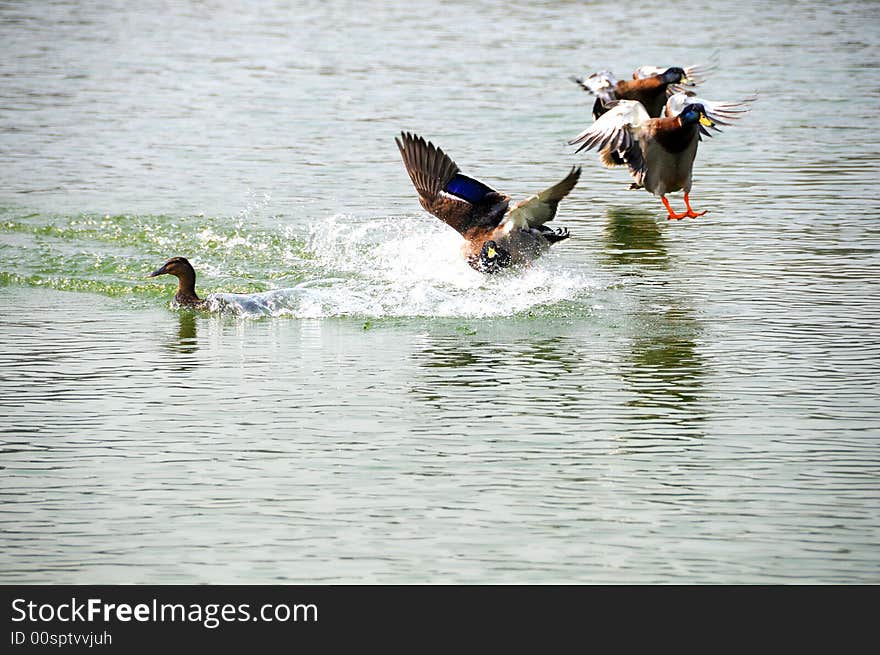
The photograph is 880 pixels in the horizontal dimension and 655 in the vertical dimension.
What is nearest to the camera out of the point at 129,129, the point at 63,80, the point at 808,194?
the point at 808,194

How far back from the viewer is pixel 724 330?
1006cm

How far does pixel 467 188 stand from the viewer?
12055 mm

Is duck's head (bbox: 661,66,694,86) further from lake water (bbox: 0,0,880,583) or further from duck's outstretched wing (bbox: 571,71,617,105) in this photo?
lake water (bbox: 0,0,880,583)

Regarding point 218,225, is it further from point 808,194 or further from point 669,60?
point 669,60

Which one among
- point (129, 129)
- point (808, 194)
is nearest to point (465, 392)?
point (808, 194)

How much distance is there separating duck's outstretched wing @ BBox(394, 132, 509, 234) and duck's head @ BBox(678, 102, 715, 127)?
219cm

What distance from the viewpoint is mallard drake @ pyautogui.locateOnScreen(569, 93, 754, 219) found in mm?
13250

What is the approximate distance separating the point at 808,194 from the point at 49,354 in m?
8.16

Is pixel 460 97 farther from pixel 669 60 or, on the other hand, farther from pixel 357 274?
pixel 357 274

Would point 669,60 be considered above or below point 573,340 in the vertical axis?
above

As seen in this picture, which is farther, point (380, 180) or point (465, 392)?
point (380, 180)

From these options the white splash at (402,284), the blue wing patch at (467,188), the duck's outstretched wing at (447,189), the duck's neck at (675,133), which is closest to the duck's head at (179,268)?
the white splash at (402,284)

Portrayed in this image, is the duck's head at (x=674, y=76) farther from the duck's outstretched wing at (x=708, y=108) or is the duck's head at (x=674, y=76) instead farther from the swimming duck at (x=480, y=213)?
the swimming duck at (x=480, y=213)

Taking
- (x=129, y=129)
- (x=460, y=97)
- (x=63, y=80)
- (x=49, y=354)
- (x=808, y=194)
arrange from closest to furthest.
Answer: (x=49, y=354) < (x=808, y=194) < (x=129, y=129) < (x=460, y=97) < (x=63, y=80)
